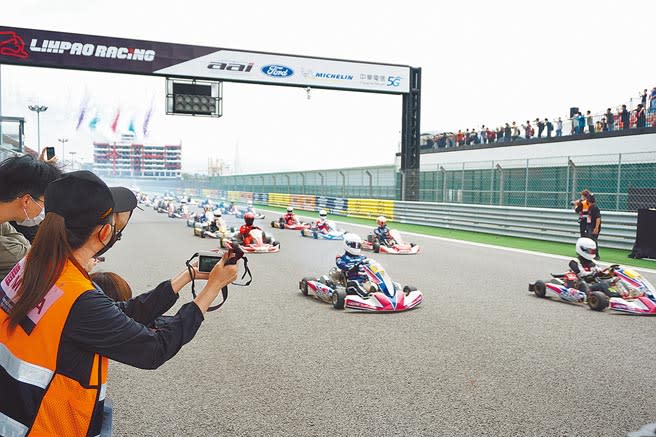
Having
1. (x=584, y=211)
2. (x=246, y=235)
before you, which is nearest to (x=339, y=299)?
(x=246, y=235)

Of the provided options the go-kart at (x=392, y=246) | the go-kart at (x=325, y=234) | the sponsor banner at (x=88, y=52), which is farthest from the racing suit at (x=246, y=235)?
the sponsor banner at (x=88, y=52)

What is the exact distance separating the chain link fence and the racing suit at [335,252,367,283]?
1025 cm

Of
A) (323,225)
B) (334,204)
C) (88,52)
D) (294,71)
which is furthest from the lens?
(334,204)

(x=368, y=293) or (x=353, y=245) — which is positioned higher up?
(x=353, y=245)

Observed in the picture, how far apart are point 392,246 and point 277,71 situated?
11.4m

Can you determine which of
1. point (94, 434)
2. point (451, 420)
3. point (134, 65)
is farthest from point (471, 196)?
point (94, 434)

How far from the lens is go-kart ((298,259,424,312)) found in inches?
301

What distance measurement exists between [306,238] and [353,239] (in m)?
11.0

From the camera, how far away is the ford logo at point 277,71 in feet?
77.8

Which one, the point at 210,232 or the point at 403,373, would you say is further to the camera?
the point at 210,232

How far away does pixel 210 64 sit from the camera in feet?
75.3

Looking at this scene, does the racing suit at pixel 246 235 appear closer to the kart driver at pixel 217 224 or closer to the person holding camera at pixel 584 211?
the kart driver at pixel 217 224

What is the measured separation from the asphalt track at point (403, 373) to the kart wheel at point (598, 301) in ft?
0.86

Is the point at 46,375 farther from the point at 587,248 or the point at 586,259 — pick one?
the point at 586,259
